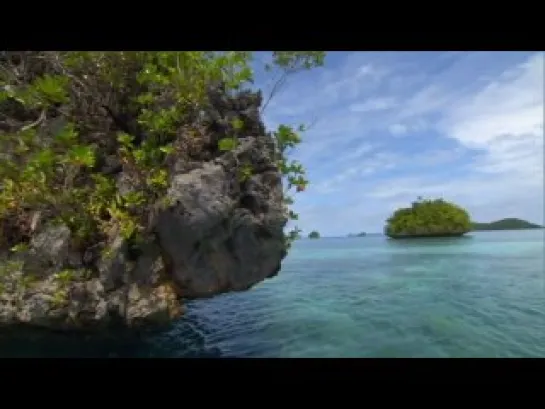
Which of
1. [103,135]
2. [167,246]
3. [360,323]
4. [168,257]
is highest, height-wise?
[103,135]

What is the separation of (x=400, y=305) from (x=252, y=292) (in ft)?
13.9

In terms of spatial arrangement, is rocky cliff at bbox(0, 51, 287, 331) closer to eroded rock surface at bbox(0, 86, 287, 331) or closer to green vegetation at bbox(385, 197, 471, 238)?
eroded rock surface at bbox(0, 86, 287, 331)

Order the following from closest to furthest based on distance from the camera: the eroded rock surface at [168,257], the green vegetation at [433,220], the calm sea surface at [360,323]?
the eroded rock surface at [168,257], the calm sea surface at [360,323], the green vegetation at [433,220]

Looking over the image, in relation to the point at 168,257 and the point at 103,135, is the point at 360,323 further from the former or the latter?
the point at 103,135


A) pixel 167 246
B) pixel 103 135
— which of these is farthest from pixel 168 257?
pixel 103 135

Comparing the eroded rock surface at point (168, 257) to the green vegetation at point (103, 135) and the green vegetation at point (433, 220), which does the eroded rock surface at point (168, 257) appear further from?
the green vegetation at point (433, 220)

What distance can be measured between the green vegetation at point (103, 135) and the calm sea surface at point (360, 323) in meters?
1.73

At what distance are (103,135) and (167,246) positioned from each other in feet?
6.79

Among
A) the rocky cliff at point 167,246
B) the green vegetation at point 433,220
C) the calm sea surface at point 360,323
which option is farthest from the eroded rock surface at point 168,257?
the green vegetation at point 433,220

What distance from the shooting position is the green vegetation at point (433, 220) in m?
35.6

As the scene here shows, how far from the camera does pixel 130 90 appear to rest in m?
5.26

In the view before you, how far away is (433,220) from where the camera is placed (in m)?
35.6

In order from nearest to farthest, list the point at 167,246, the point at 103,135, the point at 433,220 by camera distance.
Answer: the point at 167,246 → the point at 103,135 → the point at 433,220
